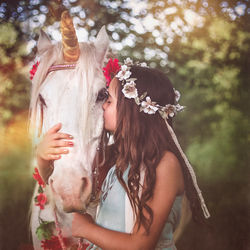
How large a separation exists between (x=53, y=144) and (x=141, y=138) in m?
0.48

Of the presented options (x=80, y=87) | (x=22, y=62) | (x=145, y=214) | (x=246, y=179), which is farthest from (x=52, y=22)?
(x=246, y=179)

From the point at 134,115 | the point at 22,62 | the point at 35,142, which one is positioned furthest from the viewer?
the point at 22,62

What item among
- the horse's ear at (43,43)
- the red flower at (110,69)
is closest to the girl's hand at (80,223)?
the red flower at (110,69)

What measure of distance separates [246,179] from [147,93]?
32.7 inches

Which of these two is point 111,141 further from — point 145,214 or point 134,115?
point 145,214

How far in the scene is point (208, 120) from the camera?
Answer: 5.91 ft

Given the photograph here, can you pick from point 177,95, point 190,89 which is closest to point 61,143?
point 177,95

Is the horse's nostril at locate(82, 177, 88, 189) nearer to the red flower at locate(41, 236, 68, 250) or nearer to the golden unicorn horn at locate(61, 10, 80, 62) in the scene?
the red flower at locate(41, 236, 68, 250)

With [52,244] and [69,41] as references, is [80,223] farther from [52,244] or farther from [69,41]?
[69,41]

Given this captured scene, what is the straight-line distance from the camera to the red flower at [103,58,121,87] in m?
1.72

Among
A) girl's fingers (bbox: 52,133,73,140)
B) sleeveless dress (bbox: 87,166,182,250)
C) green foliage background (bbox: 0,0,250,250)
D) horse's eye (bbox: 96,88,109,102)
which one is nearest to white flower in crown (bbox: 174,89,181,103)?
green foliage background (bbox: 0,0,250,250)

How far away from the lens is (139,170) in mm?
1550

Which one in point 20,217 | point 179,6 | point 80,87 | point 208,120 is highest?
point 179,6

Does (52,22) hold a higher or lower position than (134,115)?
higher
